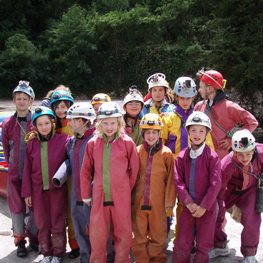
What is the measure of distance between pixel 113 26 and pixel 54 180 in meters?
19.0

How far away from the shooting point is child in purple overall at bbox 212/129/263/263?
2.85 meters

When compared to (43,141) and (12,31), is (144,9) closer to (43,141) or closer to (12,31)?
(12,31)

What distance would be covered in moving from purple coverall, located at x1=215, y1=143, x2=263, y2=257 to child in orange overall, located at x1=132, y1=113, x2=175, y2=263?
640mm

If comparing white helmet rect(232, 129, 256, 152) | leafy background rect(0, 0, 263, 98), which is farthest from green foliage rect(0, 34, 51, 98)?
white helmet rect(232, 129, 256, 152)

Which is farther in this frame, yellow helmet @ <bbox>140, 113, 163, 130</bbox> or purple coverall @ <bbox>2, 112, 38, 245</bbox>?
purple coverall @ <bbox>2, 112, 38, 245</bbox>

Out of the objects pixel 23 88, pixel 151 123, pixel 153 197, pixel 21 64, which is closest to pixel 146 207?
pixel 153 197

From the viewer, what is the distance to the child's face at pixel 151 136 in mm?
2873

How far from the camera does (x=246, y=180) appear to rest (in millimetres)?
2936

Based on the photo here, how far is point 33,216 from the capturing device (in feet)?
10.8

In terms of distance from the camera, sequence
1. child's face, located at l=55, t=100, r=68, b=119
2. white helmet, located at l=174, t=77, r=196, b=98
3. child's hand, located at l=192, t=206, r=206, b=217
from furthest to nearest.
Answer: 1. child's face, located at l=55, t=100, r=68, b=119
2. white helmet, located at l=174, t=77, r=196, b=98
3. child's hand, located at l=192, t=206, r=206, b=217

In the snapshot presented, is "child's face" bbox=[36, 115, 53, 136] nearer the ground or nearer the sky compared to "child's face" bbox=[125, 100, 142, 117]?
nearer the ground

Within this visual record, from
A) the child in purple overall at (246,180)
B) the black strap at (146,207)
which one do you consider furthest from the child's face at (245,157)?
the black strap at (146,207)

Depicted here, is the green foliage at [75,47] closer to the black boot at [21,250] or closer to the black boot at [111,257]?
the black boot at [21,250]

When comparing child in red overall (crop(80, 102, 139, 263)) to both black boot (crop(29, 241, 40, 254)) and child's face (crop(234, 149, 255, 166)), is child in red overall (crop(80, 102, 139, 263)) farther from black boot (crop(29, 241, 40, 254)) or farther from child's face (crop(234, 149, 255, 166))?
child's face (crop(234, 149, 255, 166))
